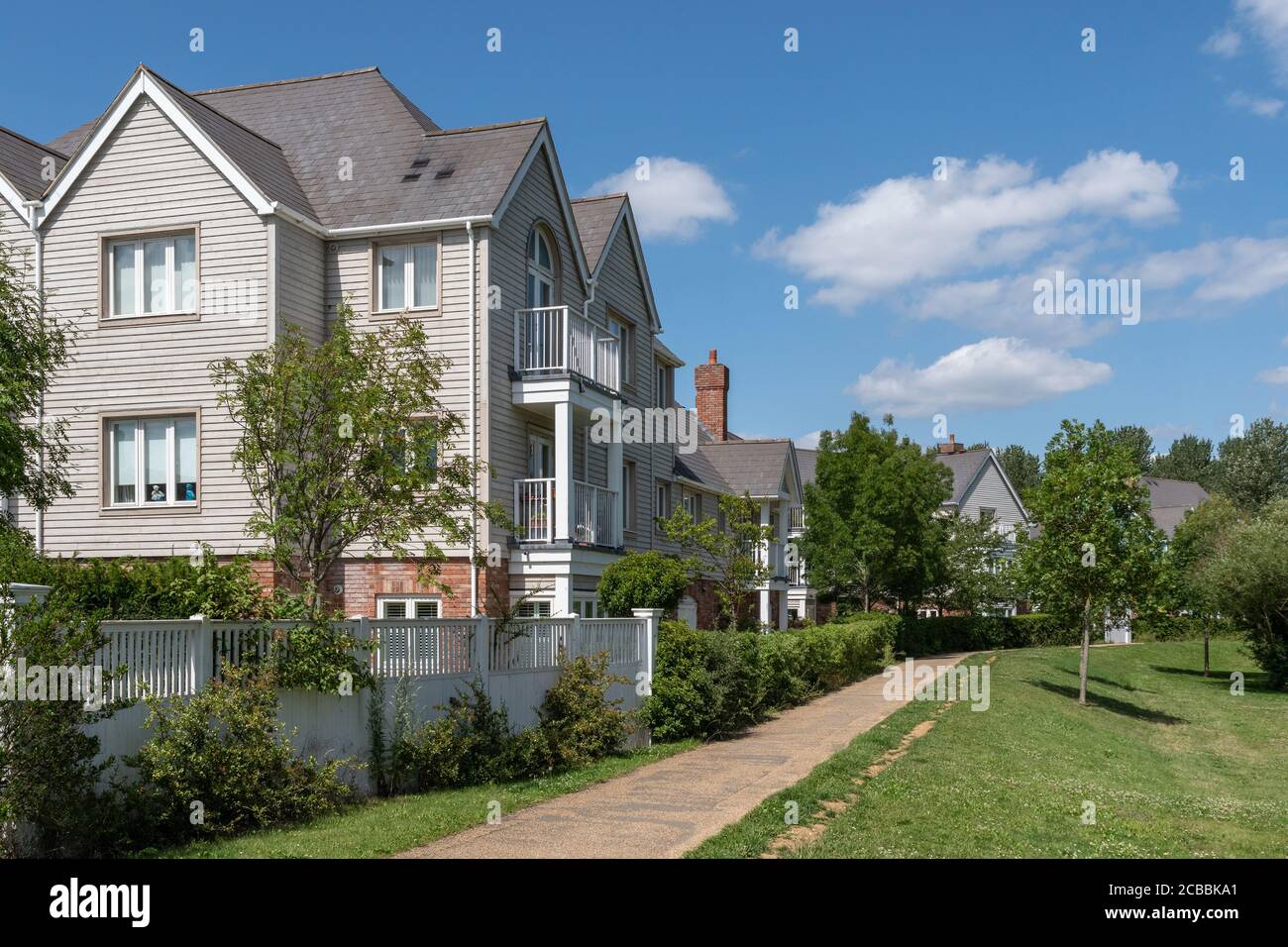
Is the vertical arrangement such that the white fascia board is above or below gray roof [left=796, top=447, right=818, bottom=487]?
above

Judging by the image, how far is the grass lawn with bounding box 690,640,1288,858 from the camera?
10695 mm

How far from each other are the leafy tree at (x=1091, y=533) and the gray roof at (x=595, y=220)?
11.9m

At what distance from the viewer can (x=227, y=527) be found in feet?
64.2

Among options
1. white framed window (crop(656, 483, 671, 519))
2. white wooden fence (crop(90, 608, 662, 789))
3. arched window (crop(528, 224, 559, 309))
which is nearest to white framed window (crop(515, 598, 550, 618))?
white wooden fence (crop(90, 608, 662, 789))

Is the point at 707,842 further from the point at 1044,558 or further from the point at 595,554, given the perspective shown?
the point at 1044,558

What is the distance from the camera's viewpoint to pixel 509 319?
21422mm

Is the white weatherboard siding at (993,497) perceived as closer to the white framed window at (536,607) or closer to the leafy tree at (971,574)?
the leafy tree at (971,574)

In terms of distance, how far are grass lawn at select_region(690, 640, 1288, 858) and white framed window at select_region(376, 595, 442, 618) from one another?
7606mm

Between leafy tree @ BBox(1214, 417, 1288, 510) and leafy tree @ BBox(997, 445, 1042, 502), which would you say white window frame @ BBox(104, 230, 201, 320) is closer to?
leafy tree @ BBox(1214, 417, 1288, 510)

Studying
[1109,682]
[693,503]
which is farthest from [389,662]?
[1109,682]

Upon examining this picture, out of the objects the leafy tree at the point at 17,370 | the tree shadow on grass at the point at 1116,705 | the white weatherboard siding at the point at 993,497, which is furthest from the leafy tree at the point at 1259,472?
the leafy tree at the point at 17,370
